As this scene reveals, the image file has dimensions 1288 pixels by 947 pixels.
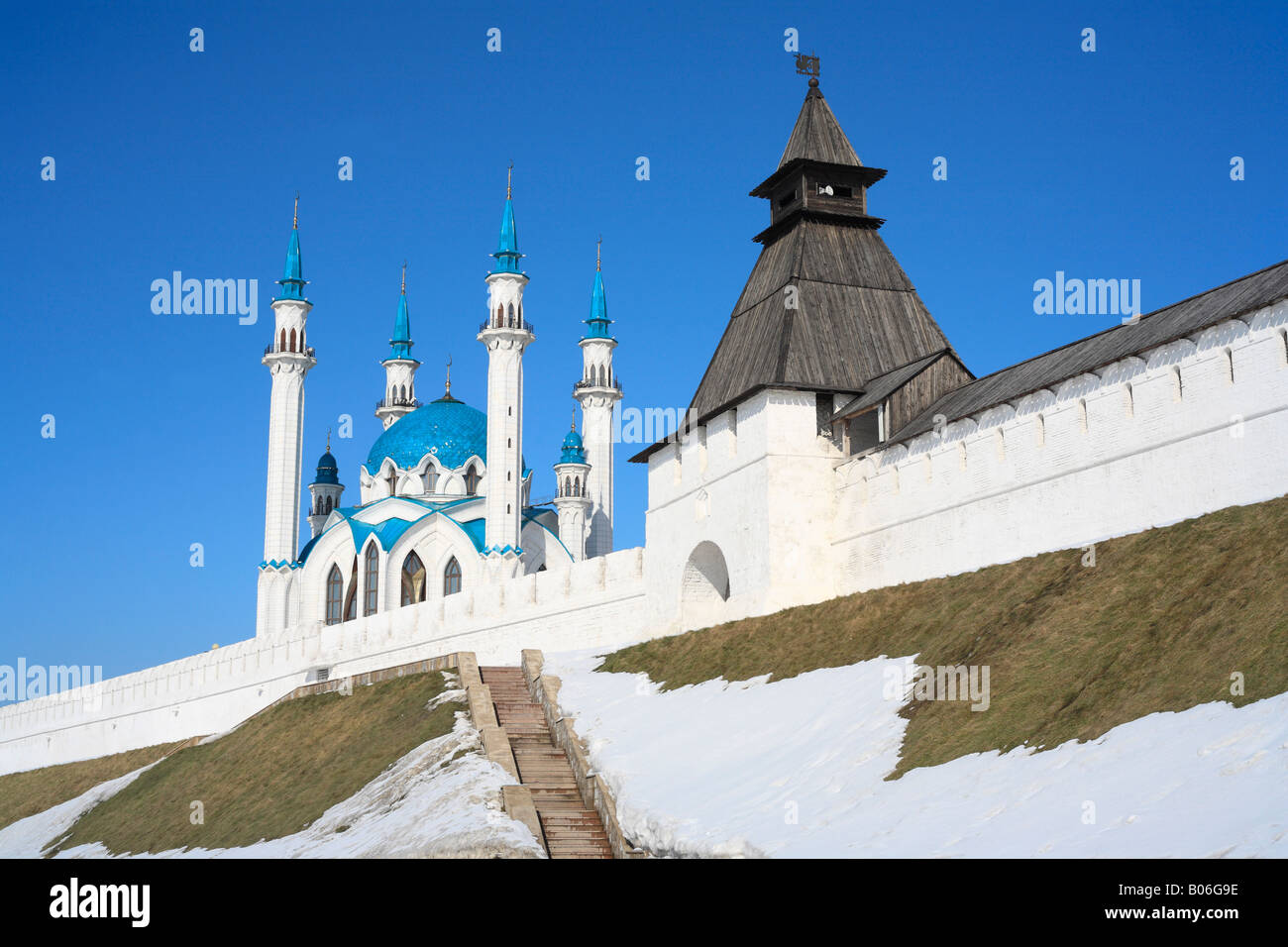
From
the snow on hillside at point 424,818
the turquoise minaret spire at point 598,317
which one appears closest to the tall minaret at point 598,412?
the turquoise minaret spire at point 598,317

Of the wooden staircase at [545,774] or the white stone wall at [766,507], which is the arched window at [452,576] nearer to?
the wooden staircase at [545,774]

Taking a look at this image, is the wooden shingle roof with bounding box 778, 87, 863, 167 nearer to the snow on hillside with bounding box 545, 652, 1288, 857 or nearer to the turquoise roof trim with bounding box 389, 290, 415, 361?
the snow on hillside with bounding box 545, 652, 1288, 857

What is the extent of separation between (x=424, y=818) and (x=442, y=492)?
3499cm

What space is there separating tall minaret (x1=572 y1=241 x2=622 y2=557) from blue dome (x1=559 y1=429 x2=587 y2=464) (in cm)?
127

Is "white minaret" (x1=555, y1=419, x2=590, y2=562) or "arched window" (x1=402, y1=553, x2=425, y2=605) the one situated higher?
"white minaret" (x1=555, y1=419, x2=590, y2=562)

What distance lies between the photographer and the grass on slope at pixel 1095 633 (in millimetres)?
14406

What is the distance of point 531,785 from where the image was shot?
875 inches

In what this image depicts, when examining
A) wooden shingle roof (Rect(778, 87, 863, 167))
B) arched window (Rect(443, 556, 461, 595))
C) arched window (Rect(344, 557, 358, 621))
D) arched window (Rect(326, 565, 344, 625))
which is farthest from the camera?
arched window (Rect(326, 565, 344, 625))

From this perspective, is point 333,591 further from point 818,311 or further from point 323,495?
point 818,311

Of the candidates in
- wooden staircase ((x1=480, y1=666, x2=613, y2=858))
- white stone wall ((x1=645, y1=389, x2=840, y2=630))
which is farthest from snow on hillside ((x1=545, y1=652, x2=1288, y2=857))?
white stone wall ((x1=645, y1=389, x2=840, y2=630))

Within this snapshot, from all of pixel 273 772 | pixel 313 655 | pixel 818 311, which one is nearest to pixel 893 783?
pixel 818 311

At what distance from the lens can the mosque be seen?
155 ft
